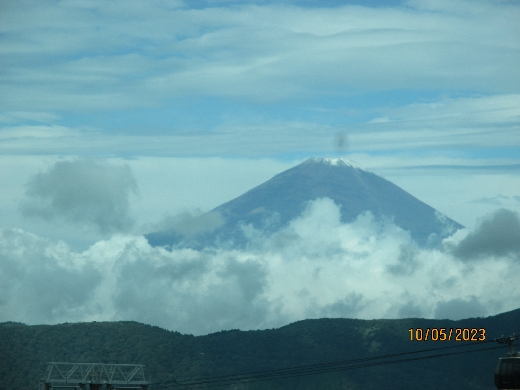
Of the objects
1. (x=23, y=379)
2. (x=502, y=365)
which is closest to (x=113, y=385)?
(x=502, y=365)

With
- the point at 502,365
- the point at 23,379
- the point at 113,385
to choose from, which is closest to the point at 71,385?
the point at 113,385

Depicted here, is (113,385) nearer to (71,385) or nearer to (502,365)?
(71,385)

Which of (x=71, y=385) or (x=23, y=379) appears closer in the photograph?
(x=71, y=385)

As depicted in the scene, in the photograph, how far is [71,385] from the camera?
98812 millimetres

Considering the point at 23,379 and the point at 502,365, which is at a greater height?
the point at 23,379

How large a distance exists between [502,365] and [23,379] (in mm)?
141178

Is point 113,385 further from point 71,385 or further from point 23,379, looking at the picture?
point 23,379

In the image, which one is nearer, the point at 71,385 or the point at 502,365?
the point at 502,365

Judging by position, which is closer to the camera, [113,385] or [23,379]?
[113,385]

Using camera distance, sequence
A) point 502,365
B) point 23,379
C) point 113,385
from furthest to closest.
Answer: point 23,379, point 113,385, point 502,365

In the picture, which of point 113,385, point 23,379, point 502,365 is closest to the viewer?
point 502,365

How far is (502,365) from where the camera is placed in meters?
84.6

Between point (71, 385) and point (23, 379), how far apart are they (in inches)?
4166

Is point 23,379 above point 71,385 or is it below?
above
